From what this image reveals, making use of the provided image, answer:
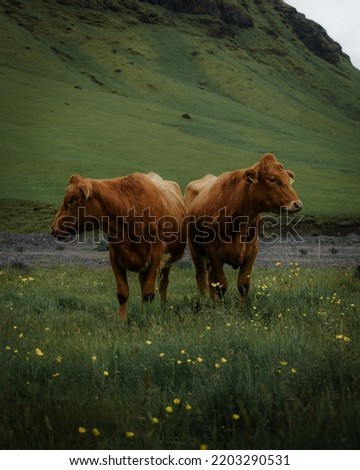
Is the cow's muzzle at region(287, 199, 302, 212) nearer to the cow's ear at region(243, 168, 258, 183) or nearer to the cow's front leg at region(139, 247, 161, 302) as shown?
the cow's ear at region(243, 168, 258, 183)

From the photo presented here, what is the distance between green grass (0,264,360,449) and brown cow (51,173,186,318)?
147 centimetres

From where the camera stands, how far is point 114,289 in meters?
12.7

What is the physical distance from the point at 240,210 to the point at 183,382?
5.43m

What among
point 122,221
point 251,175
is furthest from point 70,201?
point 251,175

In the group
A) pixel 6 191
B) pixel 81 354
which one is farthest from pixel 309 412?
pixel 6 191

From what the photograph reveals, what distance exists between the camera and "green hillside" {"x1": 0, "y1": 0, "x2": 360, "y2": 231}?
170 feet

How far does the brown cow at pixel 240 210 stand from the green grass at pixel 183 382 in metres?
1.90

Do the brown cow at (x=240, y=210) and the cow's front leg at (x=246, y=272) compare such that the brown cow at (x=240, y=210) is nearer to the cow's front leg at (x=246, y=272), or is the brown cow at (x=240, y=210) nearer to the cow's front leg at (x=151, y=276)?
the cow's front leg at (x=246, y=272)

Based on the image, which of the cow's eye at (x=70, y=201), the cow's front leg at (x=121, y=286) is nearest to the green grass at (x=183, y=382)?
the cow's front leg at (x=121, y=286)

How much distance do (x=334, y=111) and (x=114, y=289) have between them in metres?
167

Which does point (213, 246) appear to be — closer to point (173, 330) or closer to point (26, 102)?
point (173, 330)

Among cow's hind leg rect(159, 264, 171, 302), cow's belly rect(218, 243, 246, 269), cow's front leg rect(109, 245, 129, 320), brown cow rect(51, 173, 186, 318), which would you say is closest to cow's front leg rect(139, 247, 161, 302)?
brown cow rect(51, 173, 186, 318)

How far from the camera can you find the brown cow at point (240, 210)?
9695mm
